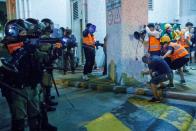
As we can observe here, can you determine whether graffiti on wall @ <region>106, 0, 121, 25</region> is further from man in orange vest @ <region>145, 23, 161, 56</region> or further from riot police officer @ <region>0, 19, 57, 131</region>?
riot police officer @ <region>0, 19, 57, 131</region>

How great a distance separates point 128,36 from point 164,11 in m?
9.90

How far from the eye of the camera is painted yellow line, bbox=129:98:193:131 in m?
5.51

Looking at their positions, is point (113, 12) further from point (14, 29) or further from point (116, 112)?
point (14, 29)

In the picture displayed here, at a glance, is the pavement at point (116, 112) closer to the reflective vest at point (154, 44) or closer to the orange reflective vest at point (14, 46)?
the reflective vest at point (154, 44)

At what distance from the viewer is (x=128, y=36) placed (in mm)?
8594

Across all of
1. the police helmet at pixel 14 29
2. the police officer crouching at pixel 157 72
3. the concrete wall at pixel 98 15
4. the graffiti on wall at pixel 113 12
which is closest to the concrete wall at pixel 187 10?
the concrete wall at pixel 98 15

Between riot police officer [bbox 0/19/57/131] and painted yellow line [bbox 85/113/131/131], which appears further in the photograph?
painted yellow line [bbox 85/113/131/131]

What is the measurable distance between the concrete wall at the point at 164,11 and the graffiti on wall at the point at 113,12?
8405 mm

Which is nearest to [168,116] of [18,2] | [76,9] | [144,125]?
[144,125]

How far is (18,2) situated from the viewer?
1566 cm

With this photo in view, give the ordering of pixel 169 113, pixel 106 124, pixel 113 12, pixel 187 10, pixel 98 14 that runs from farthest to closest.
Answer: pixel 187 10 < pixel 98 14 < pixel 113 12 < pixel 169 113 < pixel 106 124

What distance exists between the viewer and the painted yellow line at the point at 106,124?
211 inches

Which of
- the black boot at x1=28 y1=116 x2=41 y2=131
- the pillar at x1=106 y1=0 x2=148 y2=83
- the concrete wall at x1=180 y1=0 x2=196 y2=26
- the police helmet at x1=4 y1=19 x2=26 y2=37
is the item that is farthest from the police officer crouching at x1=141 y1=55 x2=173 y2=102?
the concrete wall at x1=180 y1=0 x2=196 y2=26

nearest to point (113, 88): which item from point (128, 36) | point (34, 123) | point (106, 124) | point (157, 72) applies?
point (128, 36)
